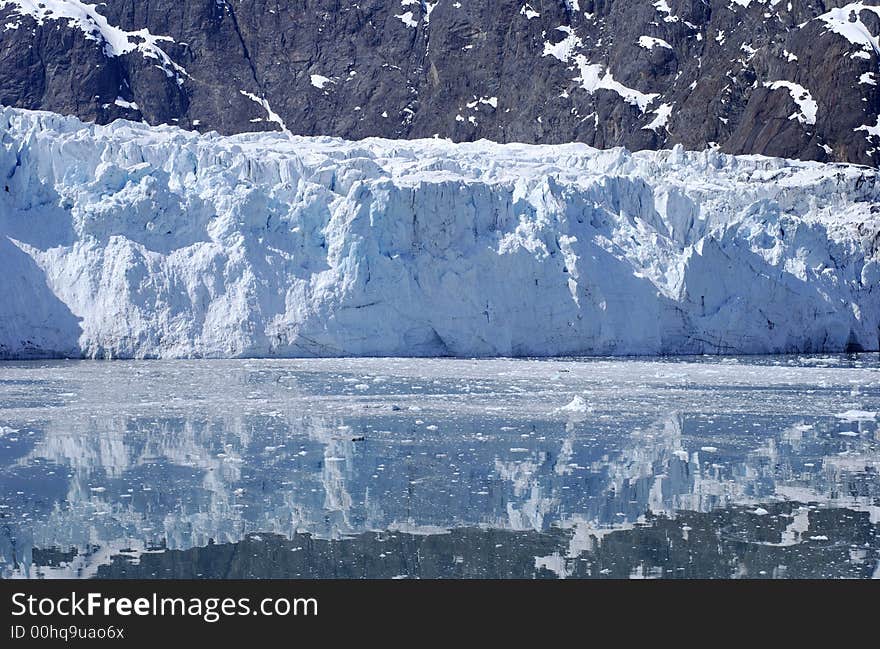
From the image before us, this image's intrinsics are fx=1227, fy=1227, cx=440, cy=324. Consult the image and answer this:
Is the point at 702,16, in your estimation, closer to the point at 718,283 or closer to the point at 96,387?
the point at 718,283

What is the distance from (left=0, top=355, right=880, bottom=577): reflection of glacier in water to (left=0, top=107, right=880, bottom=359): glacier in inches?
168

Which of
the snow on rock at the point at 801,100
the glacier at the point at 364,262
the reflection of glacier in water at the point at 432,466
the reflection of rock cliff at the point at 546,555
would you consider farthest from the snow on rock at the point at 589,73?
the reflection of rock cliff at the point at 546,555

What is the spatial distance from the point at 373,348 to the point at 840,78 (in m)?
25.2

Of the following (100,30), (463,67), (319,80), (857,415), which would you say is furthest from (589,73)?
(857,415)

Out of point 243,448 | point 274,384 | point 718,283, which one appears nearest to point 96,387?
point 274,384

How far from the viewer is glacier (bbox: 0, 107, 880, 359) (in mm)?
19859

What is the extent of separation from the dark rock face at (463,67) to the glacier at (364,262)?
1807cm

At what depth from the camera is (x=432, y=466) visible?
9195 millimetres

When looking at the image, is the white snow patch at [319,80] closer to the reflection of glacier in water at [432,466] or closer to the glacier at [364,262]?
the glacier at [364,262]

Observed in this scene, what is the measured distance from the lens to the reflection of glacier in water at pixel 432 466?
6984 mm

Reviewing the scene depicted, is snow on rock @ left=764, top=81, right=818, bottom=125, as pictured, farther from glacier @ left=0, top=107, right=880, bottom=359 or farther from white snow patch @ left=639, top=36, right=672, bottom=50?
glacier @ left=0, top=107, right=880, bottom=359

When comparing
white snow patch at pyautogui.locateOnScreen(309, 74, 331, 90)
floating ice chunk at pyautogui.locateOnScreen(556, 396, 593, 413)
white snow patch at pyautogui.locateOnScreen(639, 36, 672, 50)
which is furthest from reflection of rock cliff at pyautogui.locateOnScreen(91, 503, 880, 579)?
white snow patch at pyautogui.locateOnScreen(309, 74, 331, 90)

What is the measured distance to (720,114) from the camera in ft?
137
